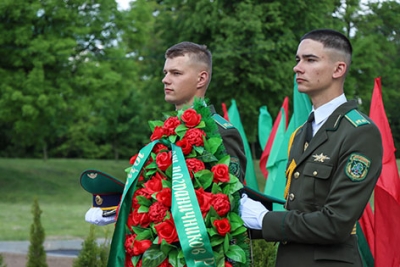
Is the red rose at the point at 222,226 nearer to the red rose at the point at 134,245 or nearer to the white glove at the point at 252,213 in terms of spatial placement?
the white glove at the point at 252,213

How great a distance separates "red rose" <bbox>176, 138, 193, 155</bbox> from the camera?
3.00 meters

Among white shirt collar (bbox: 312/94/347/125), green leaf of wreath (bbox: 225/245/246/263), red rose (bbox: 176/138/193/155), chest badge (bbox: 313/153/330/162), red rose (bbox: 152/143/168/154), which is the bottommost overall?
green leaf of wreath (bbox: 225/245/246/263)

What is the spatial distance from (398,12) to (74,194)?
13.0 meters

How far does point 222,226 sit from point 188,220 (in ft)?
0.45

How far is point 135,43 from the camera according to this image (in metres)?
26.8

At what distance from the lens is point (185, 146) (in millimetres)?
3010

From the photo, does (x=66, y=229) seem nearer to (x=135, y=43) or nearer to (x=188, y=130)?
(x=188, y=130)

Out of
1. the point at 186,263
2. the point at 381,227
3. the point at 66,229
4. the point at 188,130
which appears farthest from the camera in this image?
the point at 66,229

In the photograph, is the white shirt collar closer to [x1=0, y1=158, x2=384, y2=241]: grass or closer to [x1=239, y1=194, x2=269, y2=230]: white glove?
[x1=239, y1=194, x2=269, y2=230]: white glove

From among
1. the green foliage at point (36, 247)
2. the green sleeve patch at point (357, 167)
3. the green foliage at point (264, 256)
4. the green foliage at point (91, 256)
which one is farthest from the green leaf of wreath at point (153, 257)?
the green foliage at point (36, 247)

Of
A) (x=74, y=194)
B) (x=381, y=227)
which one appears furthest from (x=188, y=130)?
(x=74, y=194)

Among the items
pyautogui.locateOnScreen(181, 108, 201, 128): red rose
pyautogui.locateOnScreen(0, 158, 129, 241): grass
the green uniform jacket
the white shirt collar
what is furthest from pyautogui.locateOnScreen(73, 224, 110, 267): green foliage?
the white shirt collar

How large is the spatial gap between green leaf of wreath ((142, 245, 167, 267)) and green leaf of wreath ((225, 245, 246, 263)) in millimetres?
258

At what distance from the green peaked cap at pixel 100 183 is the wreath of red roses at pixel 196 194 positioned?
0.21m
